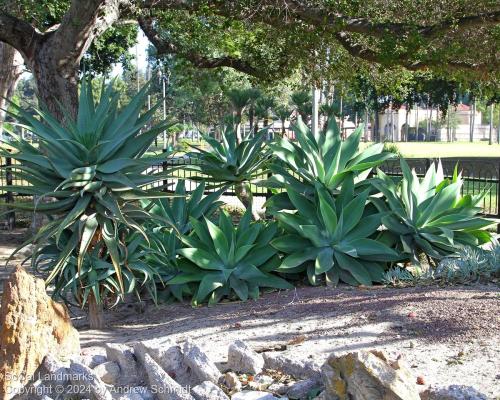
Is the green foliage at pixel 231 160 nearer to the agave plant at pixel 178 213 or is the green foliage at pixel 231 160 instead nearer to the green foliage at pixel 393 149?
the agave plant at pixel 178 213

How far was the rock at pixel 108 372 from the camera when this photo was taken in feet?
14.5

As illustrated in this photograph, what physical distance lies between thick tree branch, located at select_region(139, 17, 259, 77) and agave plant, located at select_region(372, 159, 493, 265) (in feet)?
24.0

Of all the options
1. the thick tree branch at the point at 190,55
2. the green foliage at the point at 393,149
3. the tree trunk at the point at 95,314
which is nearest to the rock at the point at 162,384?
the tree trunk at the point at 95,314

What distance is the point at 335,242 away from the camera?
7.06m

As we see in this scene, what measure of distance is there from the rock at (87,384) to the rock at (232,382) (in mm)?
697

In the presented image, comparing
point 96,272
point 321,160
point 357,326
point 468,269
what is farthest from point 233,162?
point 357,326

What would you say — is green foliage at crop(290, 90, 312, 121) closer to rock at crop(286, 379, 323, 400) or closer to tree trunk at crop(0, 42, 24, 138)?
tree trunk at crop(0, 42, 24, 138)

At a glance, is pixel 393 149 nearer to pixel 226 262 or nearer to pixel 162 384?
pixel 226 262

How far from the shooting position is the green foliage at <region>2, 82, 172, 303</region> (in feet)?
19.2

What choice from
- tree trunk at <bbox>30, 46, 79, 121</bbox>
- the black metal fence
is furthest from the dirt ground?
tree trunk at <bbox>30, 46, 79, 121</bbox>

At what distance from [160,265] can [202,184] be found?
1254 mm

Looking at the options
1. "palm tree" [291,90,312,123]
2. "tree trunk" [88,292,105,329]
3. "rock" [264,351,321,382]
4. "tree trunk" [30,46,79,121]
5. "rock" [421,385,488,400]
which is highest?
"palm tree" [291,90,312,123]

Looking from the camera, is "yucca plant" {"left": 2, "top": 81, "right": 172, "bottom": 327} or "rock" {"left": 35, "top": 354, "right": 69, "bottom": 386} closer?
"rock" {"left": 35, "top": 354, "right": 69, "bottom": 386}

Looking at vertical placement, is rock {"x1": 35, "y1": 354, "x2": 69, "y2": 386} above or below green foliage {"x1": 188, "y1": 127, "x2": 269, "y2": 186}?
below
